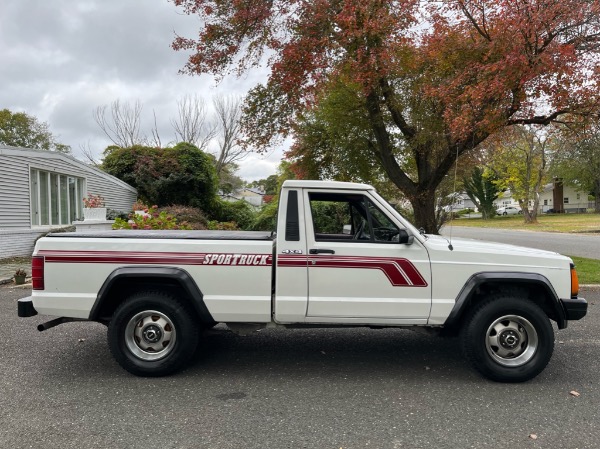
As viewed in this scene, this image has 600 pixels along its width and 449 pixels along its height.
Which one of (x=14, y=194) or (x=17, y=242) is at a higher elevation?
(x=14, y=194)

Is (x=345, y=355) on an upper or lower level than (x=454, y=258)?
lower

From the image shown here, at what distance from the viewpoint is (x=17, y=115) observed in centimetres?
4553

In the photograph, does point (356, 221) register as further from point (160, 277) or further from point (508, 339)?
point (160, 277)

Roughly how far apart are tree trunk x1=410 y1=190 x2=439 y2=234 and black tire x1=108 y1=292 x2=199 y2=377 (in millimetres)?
9321

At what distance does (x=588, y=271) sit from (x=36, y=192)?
15115 millimetres

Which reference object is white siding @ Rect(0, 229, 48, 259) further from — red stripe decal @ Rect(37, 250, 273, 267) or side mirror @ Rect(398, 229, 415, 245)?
side mirror @ Rect(398, 229, 415, 245)

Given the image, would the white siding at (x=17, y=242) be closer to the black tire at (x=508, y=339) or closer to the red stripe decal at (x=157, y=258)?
the red stripe decal at (x=157, y=258)

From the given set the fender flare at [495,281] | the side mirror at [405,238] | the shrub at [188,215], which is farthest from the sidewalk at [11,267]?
the fender flare at [495,281]

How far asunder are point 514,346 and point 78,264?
13.9 feet

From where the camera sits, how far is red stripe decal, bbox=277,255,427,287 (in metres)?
4.32

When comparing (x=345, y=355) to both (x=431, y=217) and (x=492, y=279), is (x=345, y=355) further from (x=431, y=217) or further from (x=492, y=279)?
(x=431, y=217)

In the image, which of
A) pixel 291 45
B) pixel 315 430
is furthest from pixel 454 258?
pixel 291 45

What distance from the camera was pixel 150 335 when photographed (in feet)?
14.5

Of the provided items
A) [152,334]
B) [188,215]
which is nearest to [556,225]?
[188,215]
